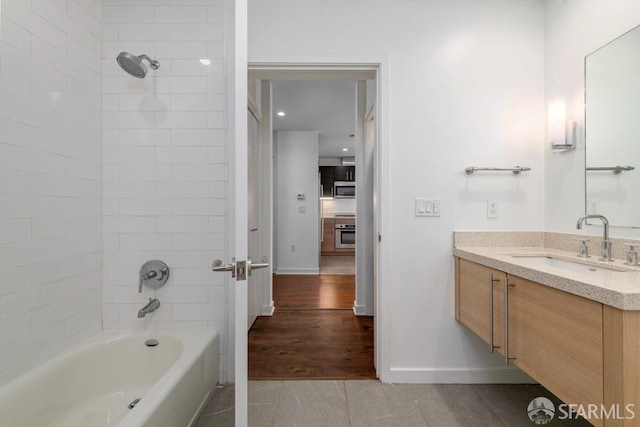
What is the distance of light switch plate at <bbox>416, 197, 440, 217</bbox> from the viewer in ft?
6.01

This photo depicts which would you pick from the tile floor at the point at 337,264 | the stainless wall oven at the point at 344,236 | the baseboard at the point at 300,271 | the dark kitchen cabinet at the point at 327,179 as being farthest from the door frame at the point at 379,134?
the dark kitchen cabinet at the point at 327,179

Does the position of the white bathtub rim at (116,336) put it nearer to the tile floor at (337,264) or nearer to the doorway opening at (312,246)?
the doorway opening at (312,246)

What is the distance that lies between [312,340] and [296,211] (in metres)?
2.81

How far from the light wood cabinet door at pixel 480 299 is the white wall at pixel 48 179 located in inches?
87.1

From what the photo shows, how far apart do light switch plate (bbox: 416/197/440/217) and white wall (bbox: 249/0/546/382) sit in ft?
0.14

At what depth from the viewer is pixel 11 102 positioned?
48.4 inches

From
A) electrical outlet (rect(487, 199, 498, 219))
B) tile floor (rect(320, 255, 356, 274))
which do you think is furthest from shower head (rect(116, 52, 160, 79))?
tile floor (rect(320, 255, 356, 274))

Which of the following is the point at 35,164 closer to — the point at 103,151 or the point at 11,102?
the point at 11,102

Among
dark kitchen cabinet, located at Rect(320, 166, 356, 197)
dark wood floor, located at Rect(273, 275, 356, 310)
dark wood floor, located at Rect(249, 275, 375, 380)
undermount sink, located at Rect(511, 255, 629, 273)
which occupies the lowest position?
dark wood floor, located at Rect(249, 275, 375, 380)

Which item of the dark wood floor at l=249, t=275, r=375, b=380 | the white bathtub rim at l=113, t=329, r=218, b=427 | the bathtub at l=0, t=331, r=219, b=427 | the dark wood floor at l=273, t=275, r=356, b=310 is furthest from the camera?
the dark wood floor at l=273, t=275, r=356, b=310

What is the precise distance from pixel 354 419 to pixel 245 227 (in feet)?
4.07

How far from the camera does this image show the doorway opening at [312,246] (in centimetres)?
204

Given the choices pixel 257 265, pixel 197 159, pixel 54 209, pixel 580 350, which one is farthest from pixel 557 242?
pixel 54 209

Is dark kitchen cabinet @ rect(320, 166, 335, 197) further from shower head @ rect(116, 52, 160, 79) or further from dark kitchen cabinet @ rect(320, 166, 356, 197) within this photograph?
shower head @ rect(116, 52, 160, 79)
